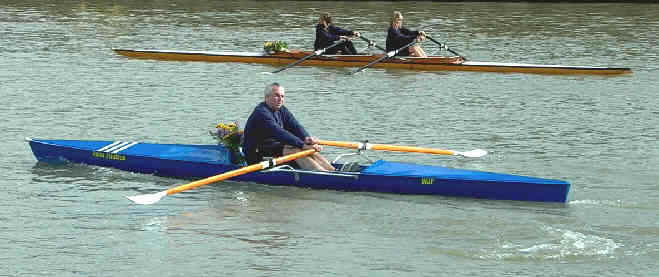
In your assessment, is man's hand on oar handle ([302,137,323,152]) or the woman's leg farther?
the woman's leg

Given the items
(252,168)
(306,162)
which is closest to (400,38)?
(306,162)

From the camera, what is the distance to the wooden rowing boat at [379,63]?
24719 mm

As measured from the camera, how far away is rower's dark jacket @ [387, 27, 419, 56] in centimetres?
2533

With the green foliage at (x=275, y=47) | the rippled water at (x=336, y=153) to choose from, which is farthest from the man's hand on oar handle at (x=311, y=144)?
the green foliage at (x=275, y=47)

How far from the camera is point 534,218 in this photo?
12820 mm

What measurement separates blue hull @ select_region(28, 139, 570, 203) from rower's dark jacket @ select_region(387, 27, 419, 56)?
36.1 ft

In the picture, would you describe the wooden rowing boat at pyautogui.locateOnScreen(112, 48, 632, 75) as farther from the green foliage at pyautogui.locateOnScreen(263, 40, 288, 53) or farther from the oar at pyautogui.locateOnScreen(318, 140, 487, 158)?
the oar at pyautogui.locateOnScreen(318, 140, 487, 158)

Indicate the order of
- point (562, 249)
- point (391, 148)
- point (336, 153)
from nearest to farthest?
point (562, 249), point (391, 148), point (336, 153)

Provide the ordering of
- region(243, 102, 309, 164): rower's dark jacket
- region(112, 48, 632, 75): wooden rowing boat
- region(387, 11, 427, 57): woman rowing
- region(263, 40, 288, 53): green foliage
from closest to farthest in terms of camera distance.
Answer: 1. region(243, 102, 309, 164): rower's dark jacket
2. region(112, 48, 632, 75): wooden rowing boat
3. region(387, 11, 427, 57): woman rowing
4. region(263, 40, 288, 53): green foliage

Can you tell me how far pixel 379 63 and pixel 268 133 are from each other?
1209 cm

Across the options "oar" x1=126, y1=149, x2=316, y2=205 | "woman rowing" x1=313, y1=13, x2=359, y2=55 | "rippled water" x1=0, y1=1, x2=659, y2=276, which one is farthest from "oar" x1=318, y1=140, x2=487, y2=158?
"woman rowing" x1=313, y1=13, x2=359, y2=55

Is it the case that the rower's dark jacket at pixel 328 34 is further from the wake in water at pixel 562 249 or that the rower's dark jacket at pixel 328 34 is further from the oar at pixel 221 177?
the wake in water at pixel 562 249

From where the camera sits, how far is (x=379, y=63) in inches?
1015

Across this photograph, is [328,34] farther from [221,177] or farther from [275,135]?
[221,177]
